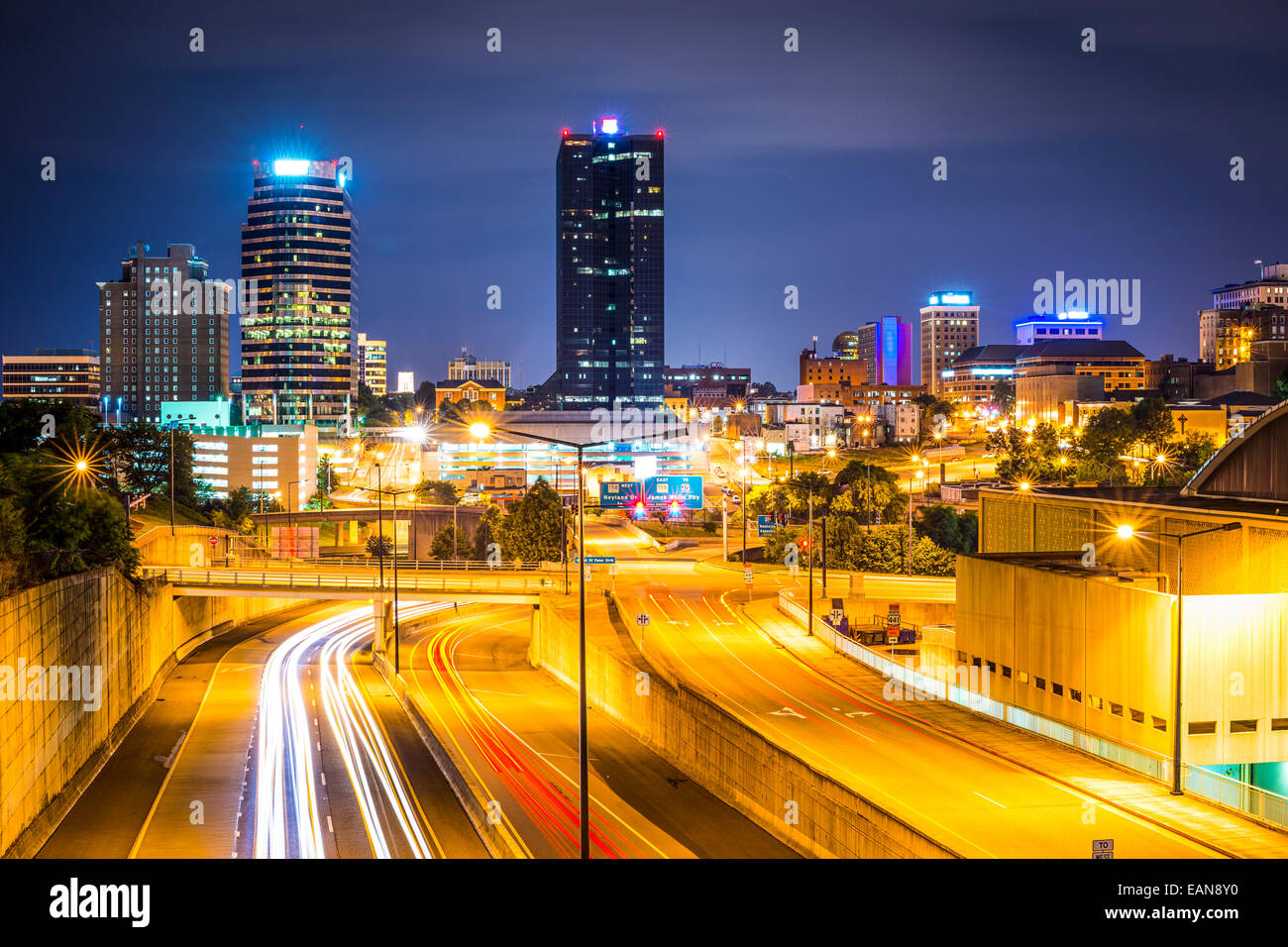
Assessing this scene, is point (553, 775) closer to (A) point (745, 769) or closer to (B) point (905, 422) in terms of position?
(A) point (745, 769)

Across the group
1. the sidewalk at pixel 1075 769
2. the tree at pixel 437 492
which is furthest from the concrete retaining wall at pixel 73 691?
the tree at pixel 437 492

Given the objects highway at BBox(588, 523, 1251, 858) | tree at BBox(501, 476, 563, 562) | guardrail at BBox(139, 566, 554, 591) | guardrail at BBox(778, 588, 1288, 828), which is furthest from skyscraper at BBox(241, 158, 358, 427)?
guardrail at BBox(778, 588, 1288, 828)

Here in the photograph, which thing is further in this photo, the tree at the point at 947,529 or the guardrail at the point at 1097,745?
the tree at the point at 947,529

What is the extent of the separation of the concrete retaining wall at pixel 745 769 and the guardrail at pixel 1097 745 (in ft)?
20.2

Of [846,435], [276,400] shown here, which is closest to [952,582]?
[846,435]

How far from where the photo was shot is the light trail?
25562 millimetres

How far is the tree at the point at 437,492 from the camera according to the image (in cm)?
10988

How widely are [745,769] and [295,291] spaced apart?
177 meters

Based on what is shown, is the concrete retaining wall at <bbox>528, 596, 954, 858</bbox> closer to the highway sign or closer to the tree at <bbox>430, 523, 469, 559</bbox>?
the highway sign

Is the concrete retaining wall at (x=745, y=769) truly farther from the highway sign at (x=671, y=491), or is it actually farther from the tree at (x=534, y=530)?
the highway sign at (x=671, y=491)

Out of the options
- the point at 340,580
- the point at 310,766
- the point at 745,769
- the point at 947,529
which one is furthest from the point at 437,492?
the point at 745,769
